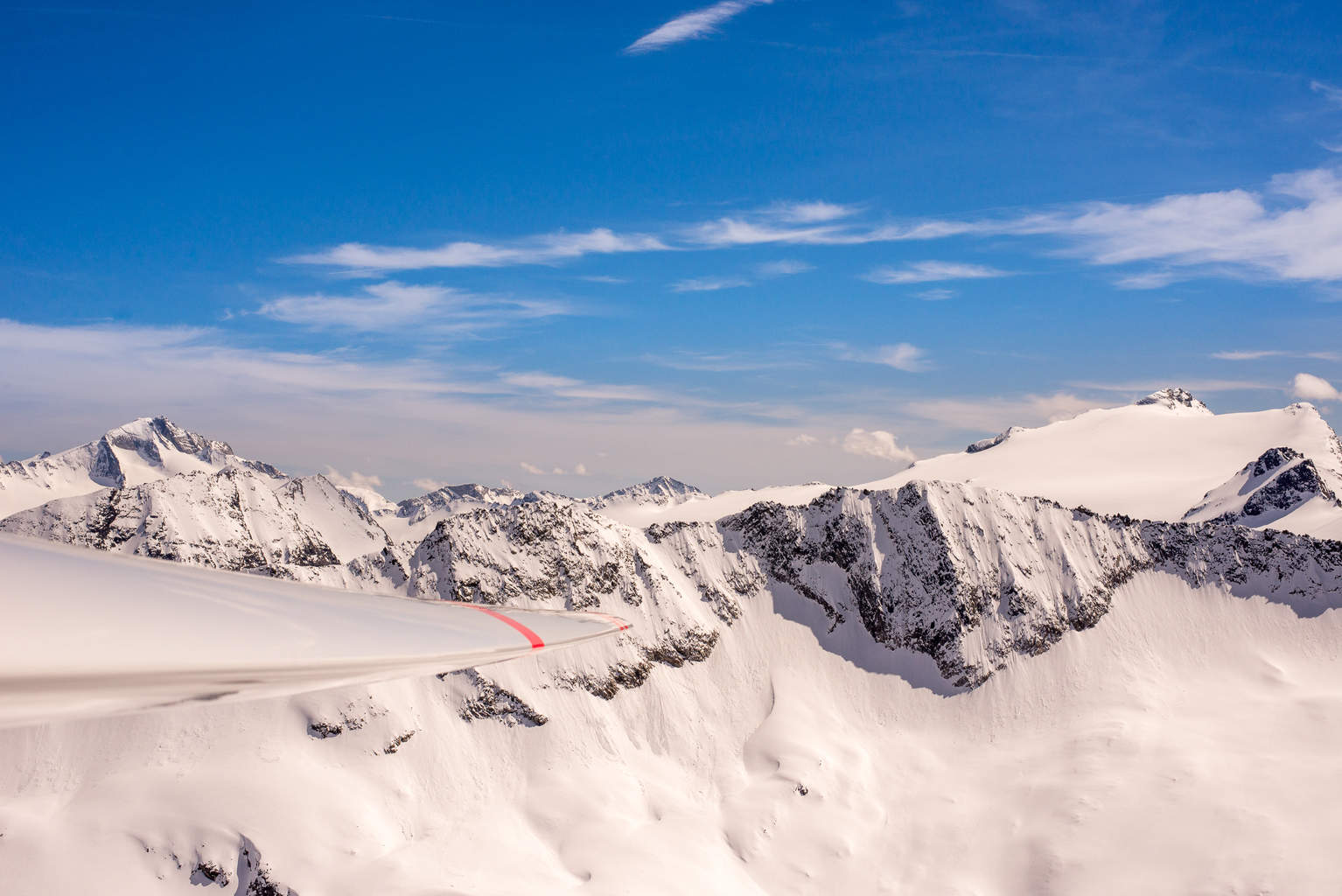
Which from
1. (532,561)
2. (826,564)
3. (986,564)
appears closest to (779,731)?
(826,564)

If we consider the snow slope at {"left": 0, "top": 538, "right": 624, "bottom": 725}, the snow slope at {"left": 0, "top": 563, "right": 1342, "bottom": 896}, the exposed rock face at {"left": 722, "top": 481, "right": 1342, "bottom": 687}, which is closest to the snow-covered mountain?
the snow slope at {"left": 0, "top": 563, "right": 1342, "bottom": 896}

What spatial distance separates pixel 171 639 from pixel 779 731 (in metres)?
160

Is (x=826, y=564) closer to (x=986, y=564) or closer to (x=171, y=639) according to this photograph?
(x=986, y=564)

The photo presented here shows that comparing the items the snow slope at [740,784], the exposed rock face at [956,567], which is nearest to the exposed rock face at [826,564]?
the exposed rock face at [956,567]

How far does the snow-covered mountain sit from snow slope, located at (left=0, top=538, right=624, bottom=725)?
86.3m

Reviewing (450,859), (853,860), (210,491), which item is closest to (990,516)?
(853,860)

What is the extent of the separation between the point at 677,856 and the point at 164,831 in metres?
76.1

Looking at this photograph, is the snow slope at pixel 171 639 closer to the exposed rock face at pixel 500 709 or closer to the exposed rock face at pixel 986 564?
the exposed rock face at pixel 500 709

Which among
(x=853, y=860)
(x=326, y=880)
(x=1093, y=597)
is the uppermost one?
(x=1093, y=597)

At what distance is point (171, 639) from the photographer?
34.8ft

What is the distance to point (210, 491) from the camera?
199 metres

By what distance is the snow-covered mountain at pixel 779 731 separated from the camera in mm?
117188

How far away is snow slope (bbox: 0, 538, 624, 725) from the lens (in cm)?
873

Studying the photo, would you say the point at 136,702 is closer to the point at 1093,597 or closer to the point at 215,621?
the point at 215,621
